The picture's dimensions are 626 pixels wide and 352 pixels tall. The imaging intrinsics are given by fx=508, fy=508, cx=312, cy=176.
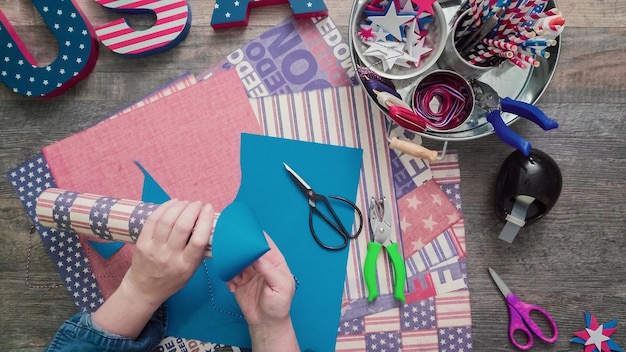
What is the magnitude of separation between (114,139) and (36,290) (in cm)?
26

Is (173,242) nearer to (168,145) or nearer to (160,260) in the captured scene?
(160,260)

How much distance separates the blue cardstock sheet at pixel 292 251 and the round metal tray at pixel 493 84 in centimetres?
13

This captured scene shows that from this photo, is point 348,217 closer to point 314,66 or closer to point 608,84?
point 314,66

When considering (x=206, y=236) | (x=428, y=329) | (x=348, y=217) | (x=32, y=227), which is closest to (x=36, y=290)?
(x=32, y=227)

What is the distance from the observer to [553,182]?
2.38 feet

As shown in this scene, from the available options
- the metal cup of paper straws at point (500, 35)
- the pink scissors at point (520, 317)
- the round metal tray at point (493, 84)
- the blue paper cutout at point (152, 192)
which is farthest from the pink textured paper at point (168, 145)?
the pink scissors at point (520, 317)

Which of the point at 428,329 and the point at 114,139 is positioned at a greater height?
the point at 114,139

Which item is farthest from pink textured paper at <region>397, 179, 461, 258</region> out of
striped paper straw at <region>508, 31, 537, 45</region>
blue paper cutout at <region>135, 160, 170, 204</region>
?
blue paper cutout at <region>135, 160, 170, 204</region>

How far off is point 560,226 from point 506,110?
0.79 feet

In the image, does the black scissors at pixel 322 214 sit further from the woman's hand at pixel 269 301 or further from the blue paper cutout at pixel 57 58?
the blue paper cutout at pixel 57 58

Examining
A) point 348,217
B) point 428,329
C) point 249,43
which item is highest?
point 249,43

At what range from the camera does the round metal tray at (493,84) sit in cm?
72

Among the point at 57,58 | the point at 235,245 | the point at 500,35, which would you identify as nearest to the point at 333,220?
the point at 235,245

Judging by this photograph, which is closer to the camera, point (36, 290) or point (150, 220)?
point (150, 220)
